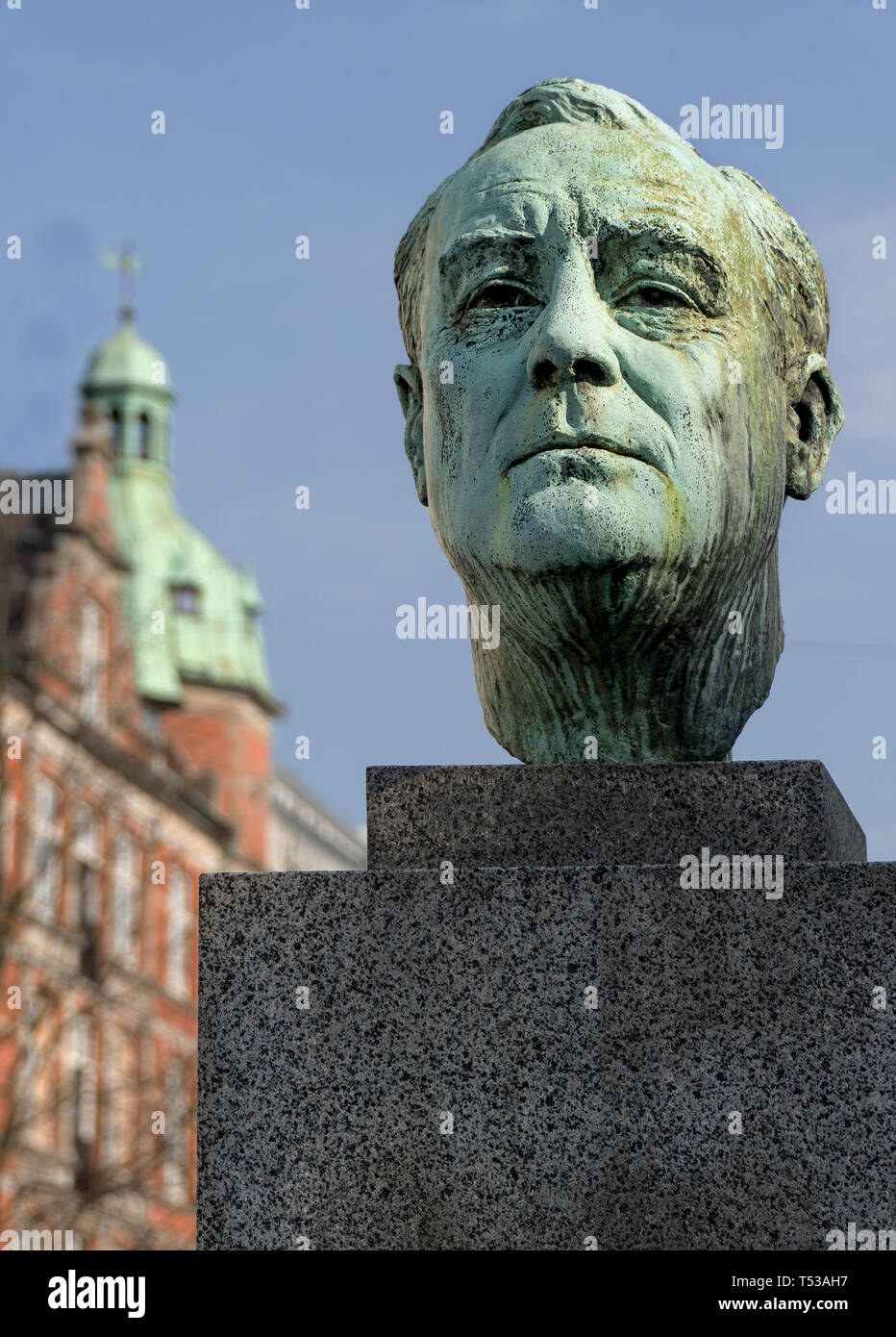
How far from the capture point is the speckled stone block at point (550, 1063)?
4062 mm

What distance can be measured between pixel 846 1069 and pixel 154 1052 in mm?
36640

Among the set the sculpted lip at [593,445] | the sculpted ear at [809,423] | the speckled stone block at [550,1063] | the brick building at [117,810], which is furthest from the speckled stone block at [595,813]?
the brick building at [117,810]

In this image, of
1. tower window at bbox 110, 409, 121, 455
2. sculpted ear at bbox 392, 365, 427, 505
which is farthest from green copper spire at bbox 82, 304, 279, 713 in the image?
sculpted ear at bbox 392, 365, 427, 505

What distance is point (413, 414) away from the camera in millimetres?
5645

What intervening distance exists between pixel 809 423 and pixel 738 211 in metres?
0.58

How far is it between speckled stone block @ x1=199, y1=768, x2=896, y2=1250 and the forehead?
151cm

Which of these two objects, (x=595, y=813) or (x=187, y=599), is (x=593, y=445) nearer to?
(x=595, y=813)

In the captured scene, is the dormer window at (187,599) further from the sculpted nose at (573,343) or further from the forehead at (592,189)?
the sculpted nose at (573,343)

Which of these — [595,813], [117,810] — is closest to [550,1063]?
[595,813]

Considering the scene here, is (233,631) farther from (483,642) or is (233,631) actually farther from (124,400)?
(483,642)

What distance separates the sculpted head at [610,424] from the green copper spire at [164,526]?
5500cm

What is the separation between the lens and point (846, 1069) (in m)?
4.07

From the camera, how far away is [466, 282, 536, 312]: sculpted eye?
4.97 meters

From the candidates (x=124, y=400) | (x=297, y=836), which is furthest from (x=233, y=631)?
(x=297, y=836)
